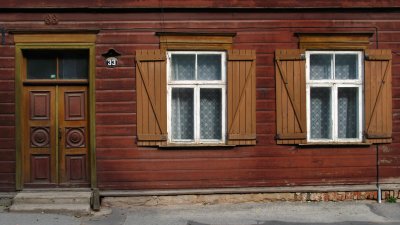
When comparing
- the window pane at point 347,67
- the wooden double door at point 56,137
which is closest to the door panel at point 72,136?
the wooden double door at point 56,137

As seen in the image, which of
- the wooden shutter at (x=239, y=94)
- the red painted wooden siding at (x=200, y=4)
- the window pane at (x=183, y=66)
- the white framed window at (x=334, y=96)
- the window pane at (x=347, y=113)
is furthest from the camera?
the window pane at (x=347, y=113)

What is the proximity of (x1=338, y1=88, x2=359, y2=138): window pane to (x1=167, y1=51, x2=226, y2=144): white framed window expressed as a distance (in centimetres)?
203

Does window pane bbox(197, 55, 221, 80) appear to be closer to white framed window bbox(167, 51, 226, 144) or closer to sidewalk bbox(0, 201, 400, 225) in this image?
white framed window bbox(167, 51, 226, 144)

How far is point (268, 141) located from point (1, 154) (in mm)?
4426

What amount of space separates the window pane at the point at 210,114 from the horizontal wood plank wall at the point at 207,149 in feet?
1.12

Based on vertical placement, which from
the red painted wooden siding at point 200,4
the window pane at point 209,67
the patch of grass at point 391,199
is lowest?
the patch of grass at point 391,199

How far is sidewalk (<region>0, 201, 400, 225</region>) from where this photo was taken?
793cm

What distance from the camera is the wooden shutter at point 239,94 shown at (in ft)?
29.1

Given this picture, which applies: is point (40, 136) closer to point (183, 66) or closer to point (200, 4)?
point (183, 66)

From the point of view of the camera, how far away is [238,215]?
8.28 metres

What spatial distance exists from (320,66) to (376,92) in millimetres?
1036

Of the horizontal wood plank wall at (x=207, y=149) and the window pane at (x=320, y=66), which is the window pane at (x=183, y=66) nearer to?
the horizontal wood plank wall at (x=207, y=149)

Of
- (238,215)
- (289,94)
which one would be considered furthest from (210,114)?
(238,215)

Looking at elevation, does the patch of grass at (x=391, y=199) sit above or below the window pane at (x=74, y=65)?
below
